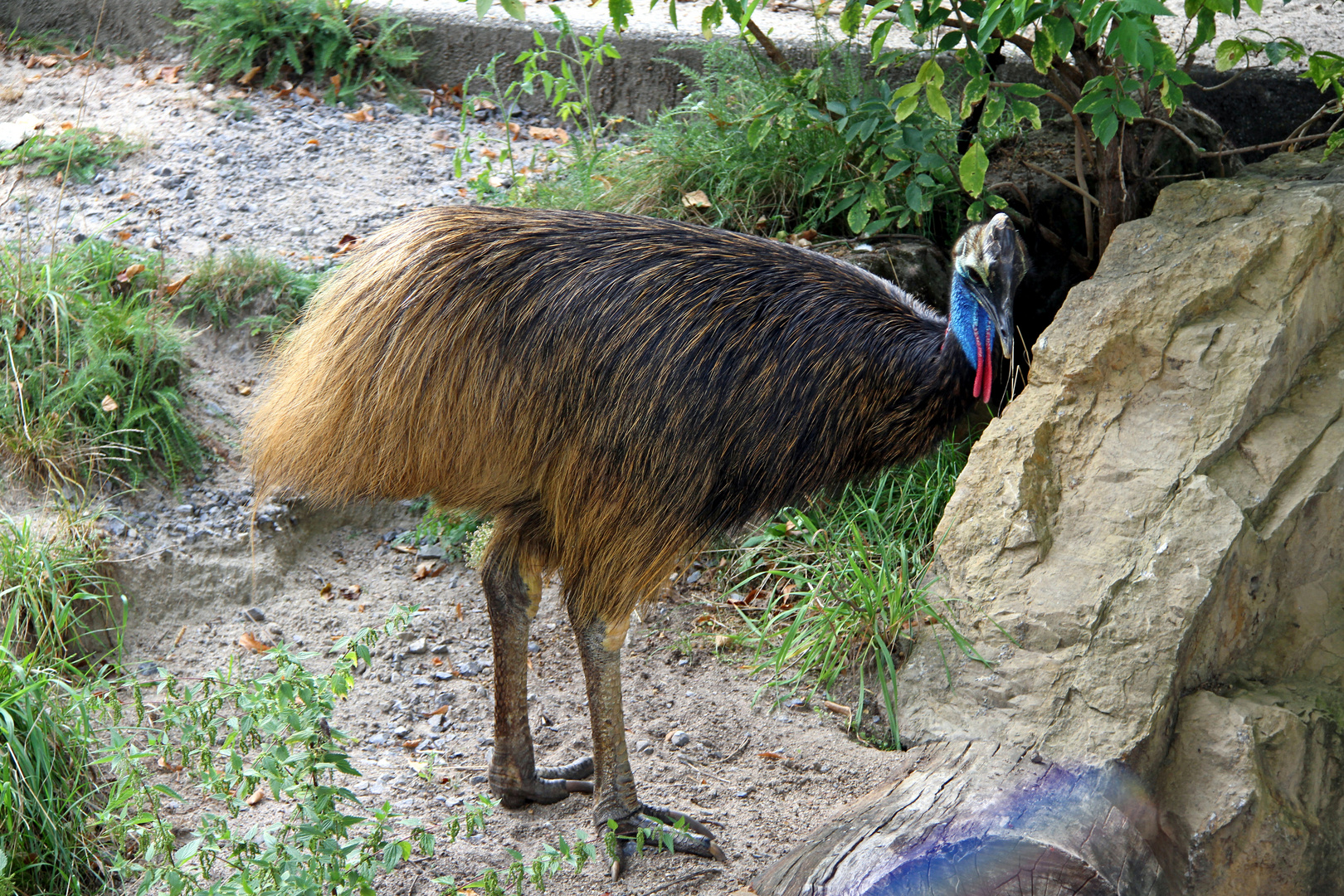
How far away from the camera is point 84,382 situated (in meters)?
4.10

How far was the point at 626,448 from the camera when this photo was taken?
2.88 meters

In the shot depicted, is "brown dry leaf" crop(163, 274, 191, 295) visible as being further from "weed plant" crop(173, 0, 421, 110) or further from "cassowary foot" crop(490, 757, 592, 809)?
"cassowary foot" crop(490, 757, 592, 809)

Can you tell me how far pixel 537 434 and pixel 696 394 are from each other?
40 cm

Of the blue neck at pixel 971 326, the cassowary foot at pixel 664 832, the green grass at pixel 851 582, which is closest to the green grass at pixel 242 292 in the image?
the green grass at pixel 851 582

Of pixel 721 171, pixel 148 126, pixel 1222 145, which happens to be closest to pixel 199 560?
pixel 721 171

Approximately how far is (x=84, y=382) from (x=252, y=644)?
1.10 meters

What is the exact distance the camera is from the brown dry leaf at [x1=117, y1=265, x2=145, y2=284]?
4.60 m

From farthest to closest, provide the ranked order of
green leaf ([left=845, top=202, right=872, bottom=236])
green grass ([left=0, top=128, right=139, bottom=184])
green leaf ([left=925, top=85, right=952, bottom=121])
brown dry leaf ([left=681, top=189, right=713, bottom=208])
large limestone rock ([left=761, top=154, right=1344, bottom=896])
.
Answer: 1. green grass ([left=0, top=128, right=139, bottom=184])
2. brown dry leaf ([left=681, top=189, right=713, bottom=208])
3. green leaf ([left=845, top=202, right=872, bottom=236])
4. green leaf ([left=925, top=85, right=952, bottom=121])
5. large limestone rock ([left=761, top=154, right=1344, bottom=896])

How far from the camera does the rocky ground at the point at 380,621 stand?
3.30m

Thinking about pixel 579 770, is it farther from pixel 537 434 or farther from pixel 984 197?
pixel 984 197

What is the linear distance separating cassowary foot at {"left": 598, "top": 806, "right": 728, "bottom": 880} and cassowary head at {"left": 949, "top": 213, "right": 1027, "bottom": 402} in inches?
53.8

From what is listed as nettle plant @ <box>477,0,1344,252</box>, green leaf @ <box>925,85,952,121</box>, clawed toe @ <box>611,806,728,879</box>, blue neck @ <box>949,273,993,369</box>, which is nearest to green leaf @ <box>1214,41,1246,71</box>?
nettle plant @ <box>477,0,1344,252</box>

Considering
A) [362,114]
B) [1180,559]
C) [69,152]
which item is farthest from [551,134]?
[1180,559]

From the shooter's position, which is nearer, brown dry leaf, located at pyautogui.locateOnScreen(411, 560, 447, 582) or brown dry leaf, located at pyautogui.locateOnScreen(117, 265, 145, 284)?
brown dry leaf, located at pyautogui.locateOnScreen(411, 560, 447, 582)
